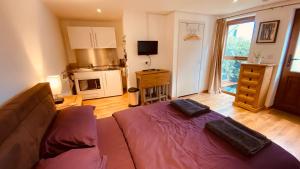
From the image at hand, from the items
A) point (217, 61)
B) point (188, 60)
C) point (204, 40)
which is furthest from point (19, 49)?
point (217, 61)

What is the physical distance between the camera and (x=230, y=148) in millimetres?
1123

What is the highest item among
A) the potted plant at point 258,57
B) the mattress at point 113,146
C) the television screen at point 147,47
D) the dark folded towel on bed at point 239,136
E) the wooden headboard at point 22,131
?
the television screen at point 147,47

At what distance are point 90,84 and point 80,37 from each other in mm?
1360

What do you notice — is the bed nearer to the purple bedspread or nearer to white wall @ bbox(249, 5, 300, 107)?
the purple bedspread

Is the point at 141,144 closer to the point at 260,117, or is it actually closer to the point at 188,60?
the point at 260,117

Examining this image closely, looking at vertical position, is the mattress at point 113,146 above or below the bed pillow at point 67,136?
below

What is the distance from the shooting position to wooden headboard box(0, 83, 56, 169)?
0.71m

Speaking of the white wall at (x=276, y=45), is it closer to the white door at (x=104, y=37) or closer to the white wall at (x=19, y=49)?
the white door at (x=104, y=37)

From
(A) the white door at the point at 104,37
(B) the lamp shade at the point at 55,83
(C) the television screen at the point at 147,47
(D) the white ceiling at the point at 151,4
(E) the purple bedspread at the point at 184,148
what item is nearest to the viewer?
(E) the purple bedspread at the point at 184,148

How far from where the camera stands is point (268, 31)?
2.91 metres

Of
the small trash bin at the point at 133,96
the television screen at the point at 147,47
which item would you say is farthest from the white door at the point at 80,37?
the small trash bin at the point at 133,96

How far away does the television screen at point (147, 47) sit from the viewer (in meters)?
3.44

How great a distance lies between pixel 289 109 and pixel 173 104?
2880mm

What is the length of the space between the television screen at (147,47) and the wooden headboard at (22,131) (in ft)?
8.46
